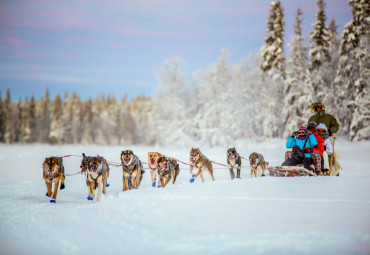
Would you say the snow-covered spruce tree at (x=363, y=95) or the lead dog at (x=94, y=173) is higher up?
the snow-covered spruce tree at (x=363, y=95)

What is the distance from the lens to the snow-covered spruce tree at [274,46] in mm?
31891

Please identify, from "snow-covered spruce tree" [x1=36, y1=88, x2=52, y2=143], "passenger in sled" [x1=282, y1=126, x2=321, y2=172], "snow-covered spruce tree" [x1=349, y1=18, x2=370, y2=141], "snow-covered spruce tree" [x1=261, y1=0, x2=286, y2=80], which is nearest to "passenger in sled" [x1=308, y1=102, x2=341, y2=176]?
"passenger in sled" [x1=282, y1=126, x2=321, y2=172]

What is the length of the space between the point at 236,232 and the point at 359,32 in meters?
26.7

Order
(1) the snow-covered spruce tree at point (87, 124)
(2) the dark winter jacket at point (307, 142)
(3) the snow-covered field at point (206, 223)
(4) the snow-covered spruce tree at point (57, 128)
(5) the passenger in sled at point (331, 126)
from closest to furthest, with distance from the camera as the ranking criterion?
(3) the snow-covered field at point (206, 223), (2) the dark winter jacket at point (307, 142), (5) the passenger in sled at point (331, 126), (4) the snow-covered spruce tree at point (57, 128), (1) the snow-covered spruce tree at point (87, 124)

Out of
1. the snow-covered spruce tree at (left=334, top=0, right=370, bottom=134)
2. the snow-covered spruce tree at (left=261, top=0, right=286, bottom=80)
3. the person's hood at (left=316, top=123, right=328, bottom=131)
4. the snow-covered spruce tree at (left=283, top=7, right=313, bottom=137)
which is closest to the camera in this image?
the person's hood at (left=316, top=123, right=328, bottom=131)

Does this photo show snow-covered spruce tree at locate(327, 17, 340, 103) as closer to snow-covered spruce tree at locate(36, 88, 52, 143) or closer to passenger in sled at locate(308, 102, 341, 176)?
passenger in sled at locate(308, 102, 341, 176)

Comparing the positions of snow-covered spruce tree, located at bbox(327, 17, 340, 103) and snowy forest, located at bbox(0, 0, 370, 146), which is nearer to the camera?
snowy forest, located at bbox(0, 0, 370, 146)

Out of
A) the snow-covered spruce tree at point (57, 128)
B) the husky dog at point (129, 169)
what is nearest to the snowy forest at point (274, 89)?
the husky dog at point (129, 169)

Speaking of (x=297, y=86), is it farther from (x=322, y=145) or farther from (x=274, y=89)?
(x=322, y=145)

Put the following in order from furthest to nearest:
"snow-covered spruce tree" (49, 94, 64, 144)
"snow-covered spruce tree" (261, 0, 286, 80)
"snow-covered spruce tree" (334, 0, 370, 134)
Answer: "snow-covered spruce tree" (49, 94, 64, 144)
"snow-covered spruce tree" (261, 0, 286, 80)
"snow-covered spruce tree" (334, 0, 370, 134)

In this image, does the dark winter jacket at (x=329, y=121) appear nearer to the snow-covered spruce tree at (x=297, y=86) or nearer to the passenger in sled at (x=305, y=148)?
the passenger in sled at (x=305, y=148)

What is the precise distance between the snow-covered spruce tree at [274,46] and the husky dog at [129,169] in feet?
80.8

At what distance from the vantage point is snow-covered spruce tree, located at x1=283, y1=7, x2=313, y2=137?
29.5 m

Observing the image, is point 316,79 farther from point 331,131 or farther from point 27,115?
point 27,115
